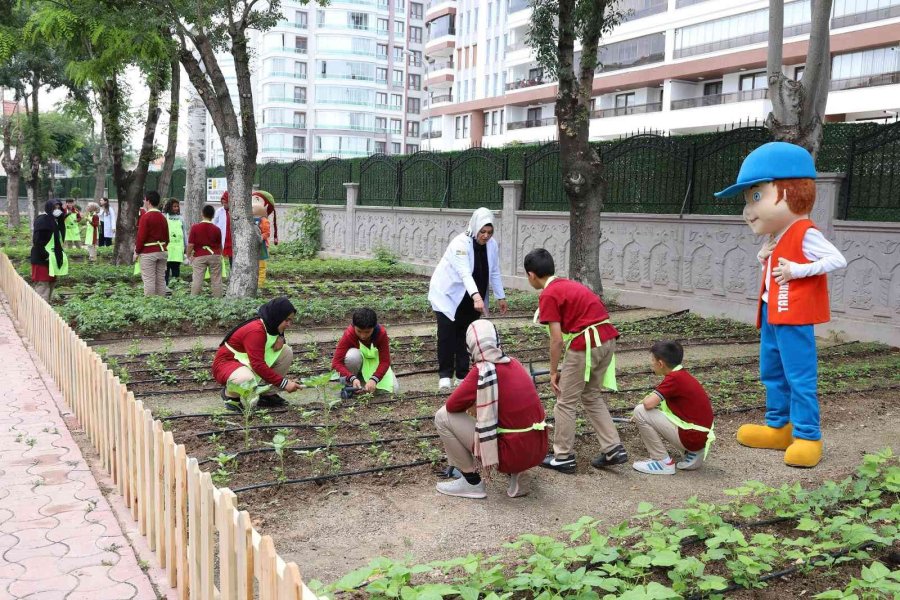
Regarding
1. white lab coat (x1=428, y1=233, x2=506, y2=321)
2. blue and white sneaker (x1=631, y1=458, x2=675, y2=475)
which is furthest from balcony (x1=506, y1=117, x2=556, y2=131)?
blue and white sneaker (x1=631, y1=458, x2=675, y2=475)

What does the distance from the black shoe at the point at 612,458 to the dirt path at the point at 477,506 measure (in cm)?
6

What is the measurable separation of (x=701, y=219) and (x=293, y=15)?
214 ft

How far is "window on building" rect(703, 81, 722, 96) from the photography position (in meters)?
37.3

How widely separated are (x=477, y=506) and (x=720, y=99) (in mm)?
34771

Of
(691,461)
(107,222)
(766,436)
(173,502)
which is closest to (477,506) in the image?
(691,461)

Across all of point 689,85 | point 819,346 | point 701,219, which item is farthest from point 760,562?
point 689,85

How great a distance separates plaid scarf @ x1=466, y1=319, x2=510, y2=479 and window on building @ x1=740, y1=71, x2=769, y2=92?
33.2 meters

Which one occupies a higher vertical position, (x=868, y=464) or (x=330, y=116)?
(x=330, y=116)

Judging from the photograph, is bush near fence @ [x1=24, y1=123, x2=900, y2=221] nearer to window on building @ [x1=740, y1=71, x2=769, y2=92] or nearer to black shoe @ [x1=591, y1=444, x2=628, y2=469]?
black shoe @ [x1=591, y1=444, x2=628, y2=469]

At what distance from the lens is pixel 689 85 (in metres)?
38.5

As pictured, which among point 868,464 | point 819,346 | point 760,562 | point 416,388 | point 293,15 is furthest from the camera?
point 293,15

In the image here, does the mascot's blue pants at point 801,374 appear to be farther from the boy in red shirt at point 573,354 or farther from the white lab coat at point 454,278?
the white lab coat at point 454,278

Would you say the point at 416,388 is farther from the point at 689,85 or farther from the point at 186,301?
the point at 689,85

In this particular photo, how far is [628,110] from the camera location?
136 feet
